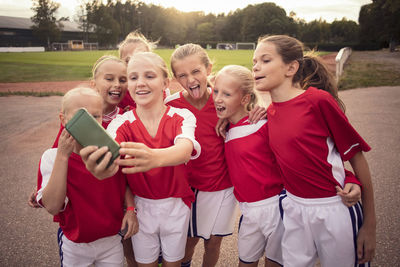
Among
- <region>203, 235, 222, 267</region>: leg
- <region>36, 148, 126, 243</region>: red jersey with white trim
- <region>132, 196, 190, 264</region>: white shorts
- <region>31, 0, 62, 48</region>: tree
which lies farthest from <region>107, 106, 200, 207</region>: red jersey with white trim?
<region>31, 0, 62, 48</region>: tree

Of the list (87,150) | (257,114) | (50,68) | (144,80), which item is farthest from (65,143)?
(50,68)

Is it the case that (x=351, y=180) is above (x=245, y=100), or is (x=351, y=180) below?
below

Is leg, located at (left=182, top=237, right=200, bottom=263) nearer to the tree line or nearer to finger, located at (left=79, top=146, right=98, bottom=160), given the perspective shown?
finger, located at (left=79, top=146, right=98, bottom=160)

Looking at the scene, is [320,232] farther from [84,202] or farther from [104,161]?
[84,202]

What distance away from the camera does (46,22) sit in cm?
6294

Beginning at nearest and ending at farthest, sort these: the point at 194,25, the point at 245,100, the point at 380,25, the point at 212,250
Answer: the point at 245,100 < the point at 212,250 < the point at 380,25 < the point at 194,25

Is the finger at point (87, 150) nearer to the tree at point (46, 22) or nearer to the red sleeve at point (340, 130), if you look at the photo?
the red sleeve at point (340, 130)

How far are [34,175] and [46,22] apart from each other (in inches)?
2860

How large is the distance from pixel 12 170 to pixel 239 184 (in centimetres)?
481

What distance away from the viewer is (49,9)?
67.0 m

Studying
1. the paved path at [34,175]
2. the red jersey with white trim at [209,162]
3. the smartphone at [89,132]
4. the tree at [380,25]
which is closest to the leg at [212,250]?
the paved path at [34,175]

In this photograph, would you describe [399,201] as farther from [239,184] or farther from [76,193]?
[76,193]

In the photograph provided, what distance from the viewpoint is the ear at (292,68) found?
7.00 feet

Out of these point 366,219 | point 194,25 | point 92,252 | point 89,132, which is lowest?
point 92,252
